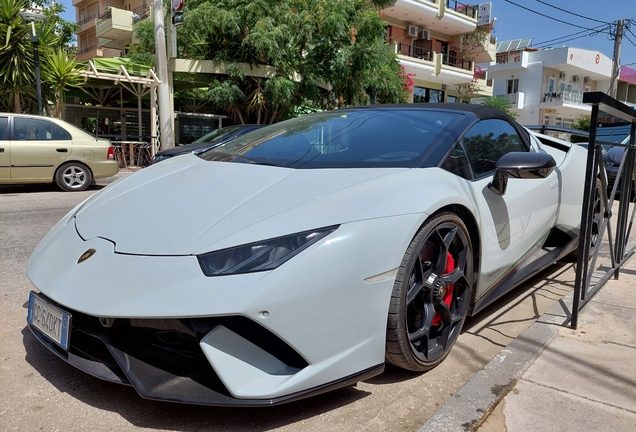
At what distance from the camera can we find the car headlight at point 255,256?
1.78 m

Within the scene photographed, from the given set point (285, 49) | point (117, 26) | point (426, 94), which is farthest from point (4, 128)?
point (426, 94)

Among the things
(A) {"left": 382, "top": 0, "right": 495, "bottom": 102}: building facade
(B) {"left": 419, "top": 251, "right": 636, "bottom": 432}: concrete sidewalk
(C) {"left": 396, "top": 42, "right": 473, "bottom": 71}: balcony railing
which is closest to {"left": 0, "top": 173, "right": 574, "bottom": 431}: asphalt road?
(B) {"left": 419, "top": 251, "right": 636, "bottom": 432}: concrete sidewalk

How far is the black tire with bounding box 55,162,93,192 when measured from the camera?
8.57 m

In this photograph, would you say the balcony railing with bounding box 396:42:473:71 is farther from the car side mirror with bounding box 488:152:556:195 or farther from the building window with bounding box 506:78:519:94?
the car side mirror with bounding box 488:152:556:195

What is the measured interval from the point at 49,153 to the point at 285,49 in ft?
24.9

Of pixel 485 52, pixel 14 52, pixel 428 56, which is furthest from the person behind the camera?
pixel 485 52

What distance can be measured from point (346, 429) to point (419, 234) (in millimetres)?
824

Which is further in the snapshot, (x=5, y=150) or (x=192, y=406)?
(x=5, y=150)

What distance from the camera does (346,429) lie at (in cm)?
194

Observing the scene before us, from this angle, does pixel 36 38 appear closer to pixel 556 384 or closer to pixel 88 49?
pixel 556 384

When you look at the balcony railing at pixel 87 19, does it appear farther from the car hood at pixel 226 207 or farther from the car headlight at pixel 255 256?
the car headlight at pixel 255 256

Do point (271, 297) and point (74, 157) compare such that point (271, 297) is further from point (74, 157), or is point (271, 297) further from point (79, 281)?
point (74, 157)

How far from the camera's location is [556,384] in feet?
7.54

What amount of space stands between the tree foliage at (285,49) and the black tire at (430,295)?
38.8ft
